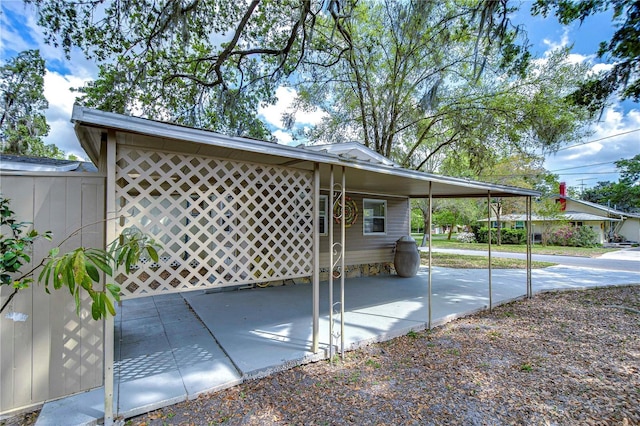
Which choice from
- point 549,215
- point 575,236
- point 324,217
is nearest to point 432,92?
point 324,217

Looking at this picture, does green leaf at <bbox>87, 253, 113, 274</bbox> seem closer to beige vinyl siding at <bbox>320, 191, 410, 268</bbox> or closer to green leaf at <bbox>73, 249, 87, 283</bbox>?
green leaf at <bbox>73, 249, 87, 283</bbox>

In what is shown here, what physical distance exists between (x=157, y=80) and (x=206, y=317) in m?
7.55

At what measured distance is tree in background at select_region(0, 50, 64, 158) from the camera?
44.5 feet

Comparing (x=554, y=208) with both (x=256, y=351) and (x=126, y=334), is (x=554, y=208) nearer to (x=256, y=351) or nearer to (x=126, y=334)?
(x=256, y=351)

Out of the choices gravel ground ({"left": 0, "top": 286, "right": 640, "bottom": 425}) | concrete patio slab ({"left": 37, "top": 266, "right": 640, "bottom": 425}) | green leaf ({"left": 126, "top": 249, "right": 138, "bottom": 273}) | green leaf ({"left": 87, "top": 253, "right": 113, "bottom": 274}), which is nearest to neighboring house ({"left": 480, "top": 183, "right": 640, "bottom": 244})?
concrete patio slab ({"left": 37, "top": 266, "right": 640, "bottom": 425})

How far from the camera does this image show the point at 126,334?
3973 mm

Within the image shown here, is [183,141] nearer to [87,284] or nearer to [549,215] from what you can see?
[87,284]

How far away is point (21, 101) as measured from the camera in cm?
1492

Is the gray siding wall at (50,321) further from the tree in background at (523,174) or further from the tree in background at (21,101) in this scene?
the tree in background at (523,174)

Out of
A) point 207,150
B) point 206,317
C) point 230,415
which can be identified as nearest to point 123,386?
point 230,415

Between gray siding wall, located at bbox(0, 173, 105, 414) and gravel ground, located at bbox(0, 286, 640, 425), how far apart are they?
268mm

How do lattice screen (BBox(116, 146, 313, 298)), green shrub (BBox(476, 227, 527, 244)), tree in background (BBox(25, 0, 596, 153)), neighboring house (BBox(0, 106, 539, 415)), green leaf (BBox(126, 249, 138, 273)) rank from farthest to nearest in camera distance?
green shrub (BBox(476, 227, 527, 244)), tree in background (BBox(25, 0, 596, 153)), lattice screen (BBox(116, 146, 313, 298)), neighboring house (BBox(0, 106, 539, 415)), green leaf (BBox(126, 249, 138, 273))

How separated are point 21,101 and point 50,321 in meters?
19.5

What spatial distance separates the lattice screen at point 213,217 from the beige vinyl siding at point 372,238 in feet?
12.3
